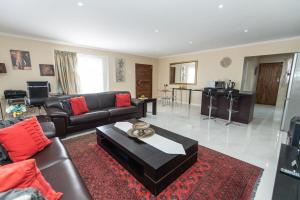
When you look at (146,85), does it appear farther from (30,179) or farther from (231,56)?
(30,179)

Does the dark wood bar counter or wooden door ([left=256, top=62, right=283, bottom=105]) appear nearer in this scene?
the dark wood bar counter

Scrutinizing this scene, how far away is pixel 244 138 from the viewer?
→ 2893 mm

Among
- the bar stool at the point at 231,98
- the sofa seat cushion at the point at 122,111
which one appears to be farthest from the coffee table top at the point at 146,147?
the bar stool at the point at 231,98

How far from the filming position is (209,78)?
576 centimetres

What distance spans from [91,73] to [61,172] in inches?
199

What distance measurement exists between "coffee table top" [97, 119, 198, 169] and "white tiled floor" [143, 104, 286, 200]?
2.88 ft

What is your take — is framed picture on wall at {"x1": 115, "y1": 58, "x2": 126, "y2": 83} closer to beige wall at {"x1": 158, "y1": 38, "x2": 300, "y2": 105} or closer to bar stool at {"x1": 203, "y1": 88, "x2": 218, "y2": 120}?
beige wall at {"x1": 158, "y1": 38, "x2": 300, "y2": 105}

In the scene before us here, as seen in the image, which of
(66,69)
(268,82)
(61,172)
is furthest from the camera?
(268,82)

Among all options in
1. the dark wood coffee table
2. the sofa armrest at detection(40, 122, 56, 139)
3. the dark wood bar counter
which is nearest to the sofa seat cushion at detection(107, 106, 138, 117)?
the dark wood coffee table

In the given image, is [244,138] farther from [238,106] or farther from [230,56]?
[230,56]

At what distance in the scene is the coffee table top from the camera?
4.92 feet

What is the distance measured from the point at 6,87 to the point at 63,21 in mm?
2768

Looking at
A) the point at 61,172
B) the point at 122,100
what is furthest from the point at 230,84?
the point at 61,172

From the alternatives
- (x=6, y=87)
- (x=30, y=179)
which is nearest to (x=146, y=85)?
(x=6, y=87)
